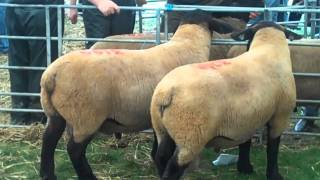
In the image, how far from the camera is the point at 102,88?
14.3 ft

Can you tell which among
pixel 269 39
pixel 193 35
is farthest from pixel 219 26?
pixel 269 39

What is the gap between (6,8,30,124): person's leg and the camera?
611 cm

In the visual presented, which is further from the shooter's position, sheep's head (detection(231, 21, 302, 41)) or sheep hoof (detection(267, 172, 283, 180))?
sheep's head (detection(231, 21, 302, 41))

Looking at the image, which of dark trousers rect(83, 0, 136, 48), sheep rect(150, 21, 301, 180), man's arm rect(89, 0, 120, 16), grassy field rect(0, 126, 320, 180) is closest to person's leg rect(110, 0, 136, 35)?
dark trousers rect(83, 0, 136, 48)

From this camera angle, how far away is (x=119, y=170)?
16.3 ft

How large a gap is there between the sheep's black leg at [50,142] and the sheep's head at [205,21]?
127 cm

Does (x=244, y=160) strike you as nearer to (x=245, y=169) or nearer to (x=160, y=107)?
(x=245, y=169)

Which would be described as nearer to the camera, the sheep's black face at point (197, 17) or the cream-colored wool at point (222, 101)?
the cream-colored wool at point (222, 101)

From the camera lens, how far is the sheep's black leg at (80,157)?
4.44m

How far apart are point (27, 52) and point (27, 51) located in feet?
0.04

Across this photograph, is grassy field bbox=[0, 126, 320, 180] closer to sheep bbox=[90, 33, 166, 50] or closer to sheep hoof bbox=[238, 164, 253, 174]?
sheep hoof bbox=[238, 164, 253, 174]

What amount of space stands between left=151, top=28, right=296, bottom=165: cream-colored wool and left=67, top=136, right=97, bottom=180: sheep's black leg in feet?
2.02

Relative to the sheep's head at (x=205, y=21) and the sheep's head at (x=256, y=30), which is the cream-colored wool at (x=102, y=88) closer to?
the sheep's head at (x=205, y=21)

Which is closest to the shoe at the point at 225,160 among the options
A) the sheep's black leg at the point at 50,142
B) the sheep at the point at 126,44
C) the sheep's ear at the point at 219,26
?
the sheep's ear at the point at 219,26
